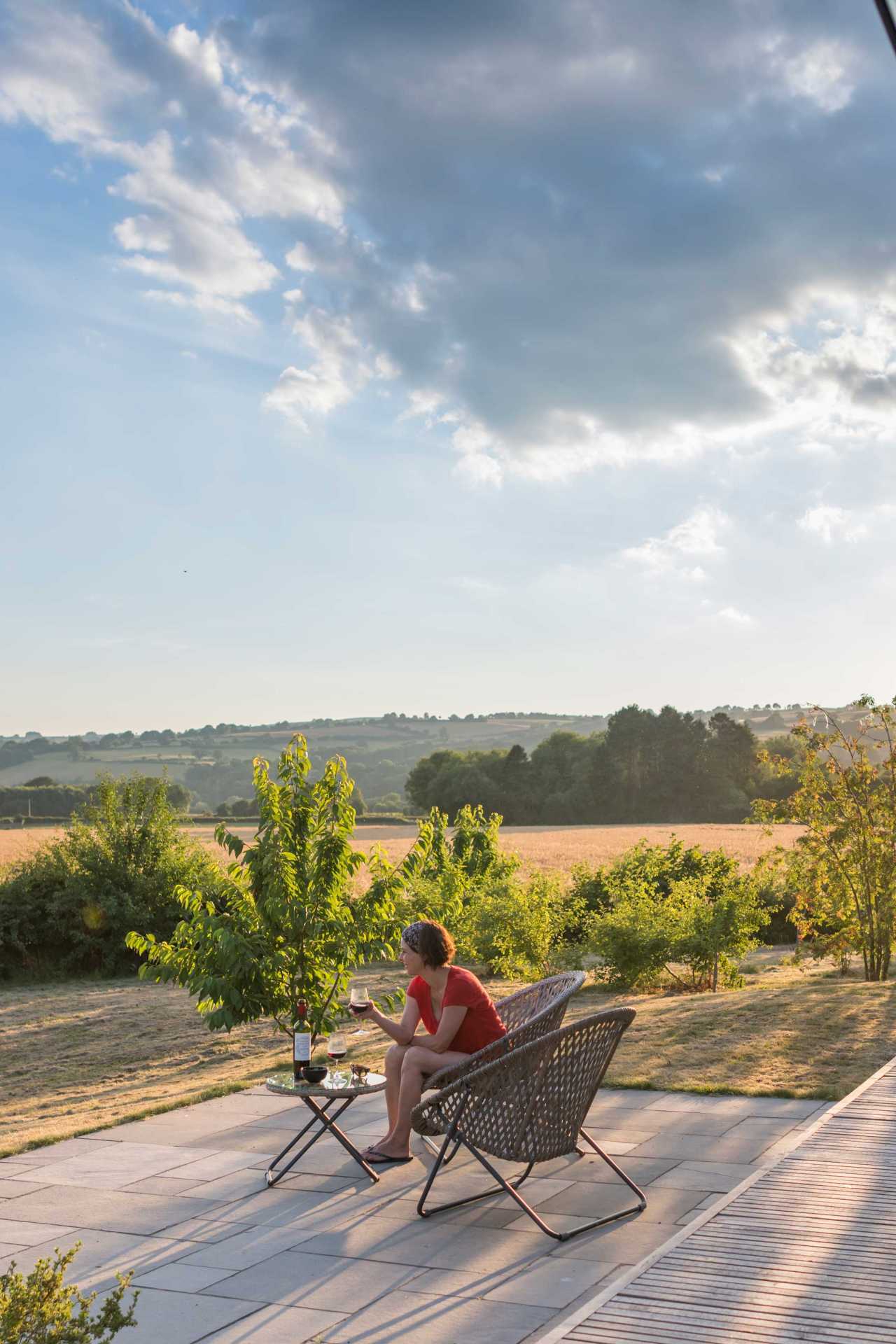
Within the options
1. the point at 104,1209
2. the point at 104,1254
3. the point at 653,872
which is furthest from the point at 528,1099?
the point at 653,872

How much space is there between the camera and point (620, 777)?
59656 millimetres

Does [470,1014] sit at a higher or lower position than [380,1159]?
higher

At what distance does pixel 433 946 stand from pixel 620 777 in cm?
5504

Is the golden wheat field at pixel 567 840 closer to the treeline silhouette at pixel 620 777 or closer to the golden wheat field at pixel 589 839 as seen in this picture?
the golden wheat field at pixel 589 839

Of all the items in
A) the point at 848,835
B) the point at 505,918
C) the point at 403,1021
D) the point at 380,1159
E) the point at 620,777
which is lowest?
the point at 380,1159

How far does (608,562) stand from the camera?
21672 millimetres

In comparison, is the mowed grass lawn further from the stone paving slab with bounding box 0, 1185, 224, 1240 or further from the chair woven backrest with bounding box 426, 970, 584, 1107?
the chair woven backrest with bounding box 426, 970, 584, 1107

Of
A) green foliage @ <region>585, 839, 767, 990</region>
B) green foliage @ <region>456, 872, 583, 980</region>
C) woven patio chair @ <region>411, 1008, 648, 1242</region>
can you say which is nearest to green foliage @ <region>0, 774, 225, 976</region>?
green foliage @ <region>456, 872, 583, 980</region>

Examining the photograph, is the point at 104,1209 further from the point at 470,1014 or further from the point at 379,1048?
the point at 379,1048

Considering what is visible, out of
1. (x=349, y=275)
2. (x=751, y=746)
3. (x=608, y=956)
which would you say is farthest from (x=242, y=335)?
(x=751, y=746)

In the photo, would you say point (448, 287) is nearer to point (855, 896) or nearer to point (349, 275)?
point (349, 275)

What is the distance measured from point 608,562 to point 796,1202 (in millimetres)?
17997

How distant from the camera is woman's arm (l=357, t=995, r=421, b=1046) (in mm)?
5238

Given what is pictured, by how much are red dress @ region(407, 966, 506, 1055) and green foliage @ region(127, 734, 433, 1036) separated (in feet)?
10.2
